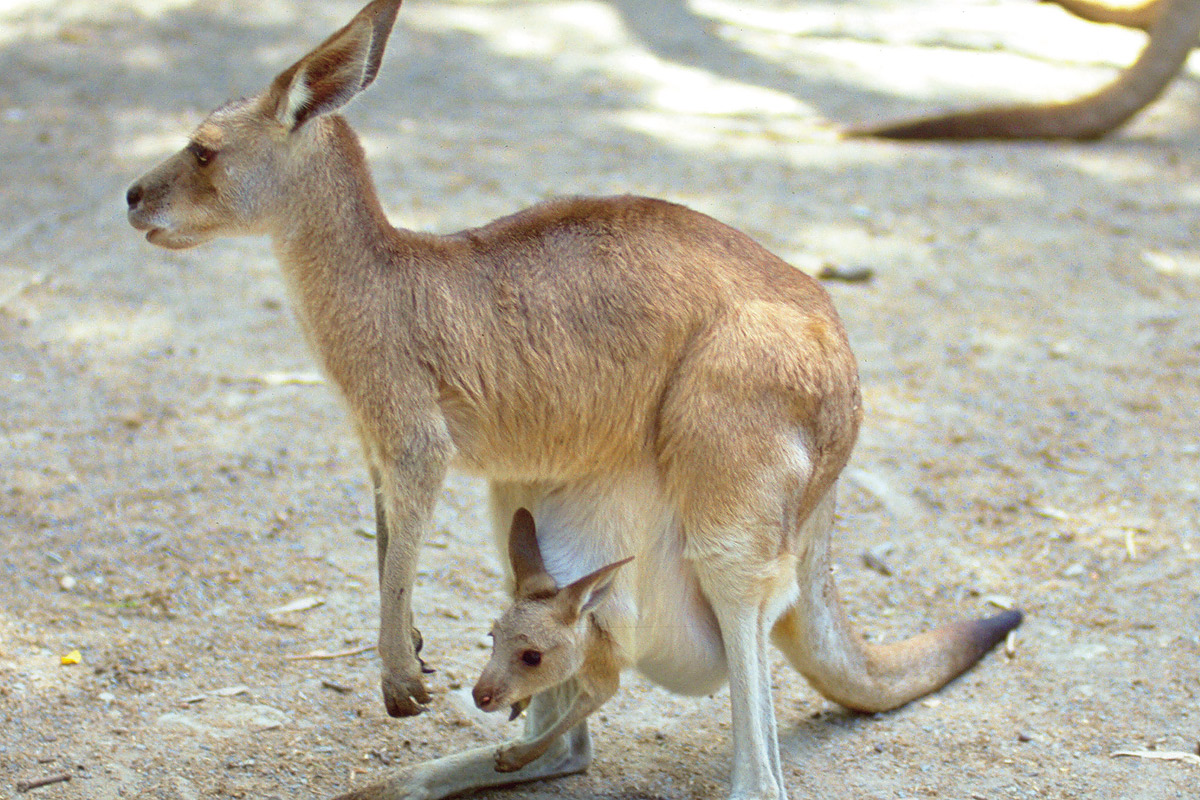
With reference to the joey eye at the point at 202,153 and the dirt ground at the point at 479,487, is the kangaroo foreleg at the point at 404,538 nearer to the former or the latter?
the dirt ground at the point at 479,487

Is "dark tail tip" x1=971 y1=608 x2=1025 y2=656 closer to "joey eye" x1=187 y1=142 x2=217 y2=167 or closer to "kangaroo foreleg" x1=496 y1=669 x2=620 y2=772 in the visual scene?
"kangaroo foreleg" x1=496 y1=669 x2=620 y2=772

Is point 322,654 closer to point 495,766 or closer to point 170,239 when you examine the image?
point 495,766

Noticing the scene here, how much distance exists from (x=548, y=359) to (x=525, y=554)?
431 millimetres

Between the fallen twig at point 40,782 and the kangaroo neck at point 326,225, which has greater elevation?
the kangaroo neck at point 326,225

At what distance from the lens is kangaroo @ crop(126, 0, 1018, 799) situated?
2.66 meters

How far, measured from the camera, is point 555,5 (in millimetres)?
9578

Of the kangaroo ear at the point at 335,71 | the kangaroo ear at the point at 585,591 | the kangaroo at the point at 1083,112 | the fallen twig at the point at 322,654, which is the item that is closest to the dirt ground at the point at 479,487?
the fallen twig at the point at 322,654

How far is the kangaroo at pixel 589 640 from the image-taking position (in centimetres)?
271

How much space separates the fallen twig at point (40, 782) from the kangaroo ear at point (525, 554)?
1.05m

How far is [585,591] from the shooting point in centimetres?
272

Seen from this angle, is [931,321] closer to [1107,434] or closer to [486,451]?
[1107,434]

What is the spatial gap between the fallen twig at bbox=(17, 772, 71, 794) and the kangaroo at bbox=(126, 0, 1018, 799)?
65 centimetres

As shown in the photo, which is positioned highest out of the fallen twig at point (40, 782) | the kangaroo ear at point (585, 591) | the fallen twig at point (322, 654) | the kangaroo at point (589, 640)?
the kangaroo ear at point (585, 591)

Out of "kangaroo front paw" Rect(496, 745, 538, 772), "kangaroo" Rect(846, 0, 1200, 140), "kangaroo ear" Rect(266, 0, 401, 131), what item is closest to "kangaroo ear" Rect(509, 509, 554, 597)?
"kangaroo front paw" Rect(496, 745, 538, 772)
